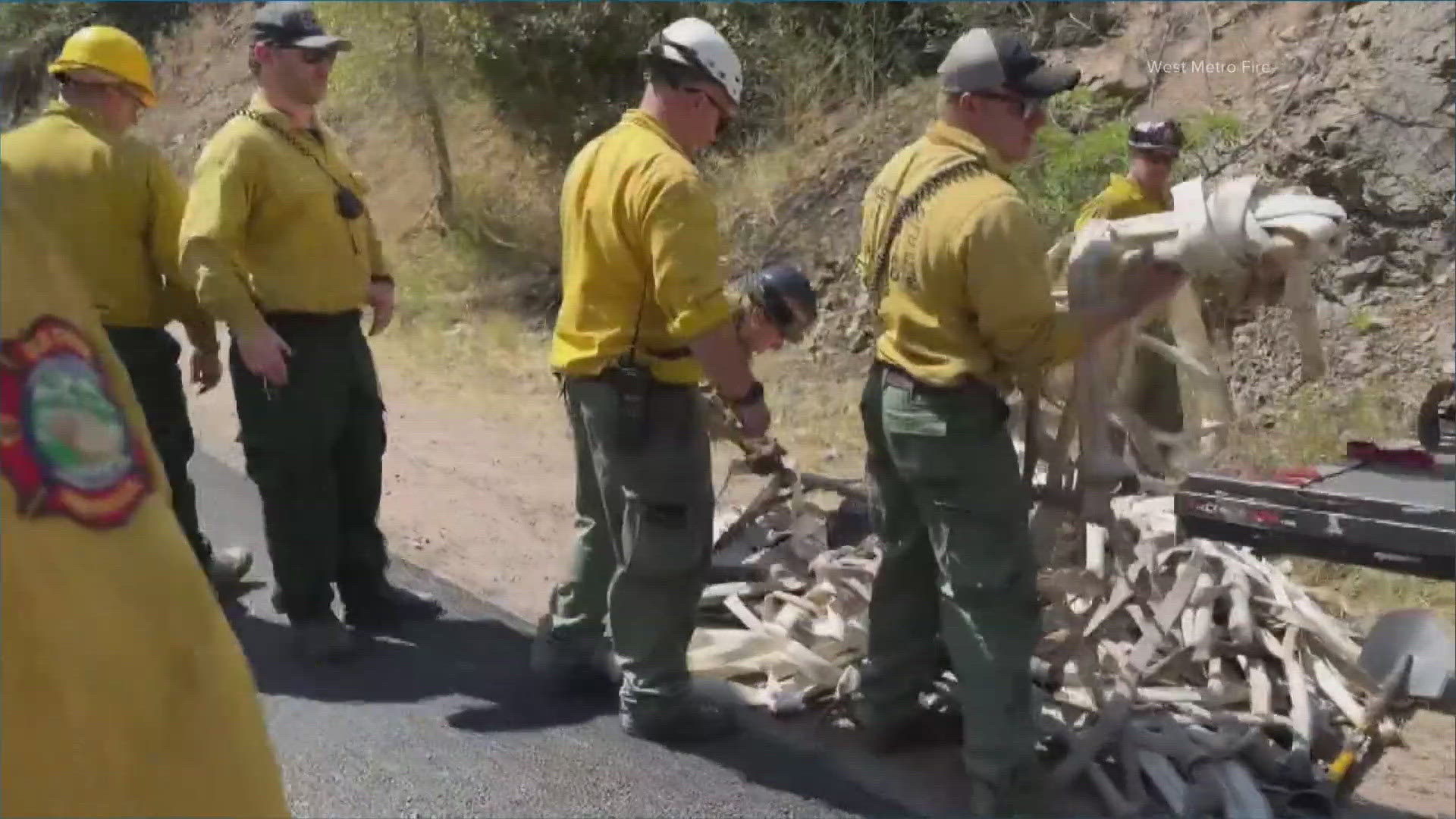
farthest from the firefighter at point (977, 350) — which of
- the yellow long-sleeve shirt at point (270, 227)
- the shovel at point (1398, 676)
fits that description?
the yellow long-sleeve shirt at point (270, 227)

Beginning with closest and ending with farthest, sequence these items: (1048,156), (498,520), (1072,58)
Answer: (498,520) → (1048,156) → (1072,58)

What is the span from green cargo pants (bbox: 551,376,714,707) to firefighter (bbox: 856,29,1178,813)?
0.60m

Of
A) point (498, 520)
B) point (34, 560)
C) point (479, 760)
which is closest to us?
point (34, 560)

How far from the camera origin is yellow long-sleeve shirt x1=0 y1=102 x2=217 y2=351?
16.2 feet

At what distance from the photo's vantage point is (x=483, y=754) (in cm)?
447

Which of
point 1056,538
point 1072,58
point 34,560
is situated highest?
point 1072,58

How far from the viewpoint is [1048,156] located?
10078 mm

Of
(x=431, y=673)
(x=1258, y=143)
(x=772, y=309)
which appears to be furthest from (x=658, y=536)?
(x=1258, y=143)

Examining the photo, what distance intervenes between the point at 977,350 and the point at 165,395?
307 centimetres

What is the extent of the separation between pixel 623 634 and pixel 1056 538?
1.38 meters

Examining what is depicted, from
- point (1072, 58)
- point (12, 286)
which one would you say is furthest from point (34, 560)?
point (1072, 58)

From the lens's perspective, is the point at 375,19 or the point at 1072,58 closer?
the point at 1072,58

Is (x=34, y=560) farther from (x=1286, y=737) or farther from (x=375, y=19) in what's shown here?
(x=375, y=19)

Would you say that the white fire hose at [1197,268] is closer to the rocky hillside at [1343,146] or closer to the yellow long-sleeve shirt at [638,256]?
the yellow long-sleeve shirt at [638,256]
